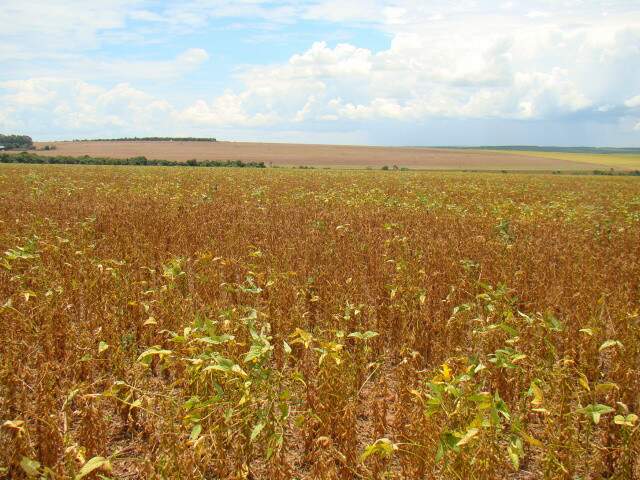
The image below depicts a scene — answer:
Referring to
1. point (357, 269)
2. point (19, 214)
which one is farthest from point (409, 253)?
point (19, 214)

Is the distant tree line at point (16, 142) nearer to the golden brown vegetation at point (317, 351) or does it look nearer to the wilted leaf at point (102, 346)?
the golden brown vegetation at point (317, 351)

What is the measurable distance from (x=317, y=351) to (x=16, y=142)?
3661 inches

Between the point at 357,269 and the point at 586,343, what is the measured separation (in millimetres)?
2941

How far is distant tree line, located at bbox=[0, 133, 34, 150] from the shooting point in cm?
7962

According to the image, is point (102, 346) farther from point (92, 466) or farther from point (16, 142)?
point (16, 142)

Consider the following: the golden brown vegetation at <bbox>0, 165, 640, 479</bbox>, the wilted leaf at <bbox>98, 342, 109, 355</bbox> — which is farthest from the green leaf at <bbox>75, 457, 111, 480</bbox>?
the wilted leaf at <bbox>98, 342, 109, 355</bbox>

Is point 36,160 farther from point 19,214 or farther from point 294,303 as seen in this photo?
point 294,303

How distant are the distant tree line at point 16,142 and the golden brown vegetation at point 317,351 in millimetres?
82451

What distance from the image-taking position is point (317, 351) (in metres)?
4.16

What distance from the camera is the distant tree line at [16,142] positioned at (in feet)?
261

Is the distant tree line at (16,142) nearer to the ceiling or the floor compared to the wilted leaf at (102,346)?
nearer to the ceiling

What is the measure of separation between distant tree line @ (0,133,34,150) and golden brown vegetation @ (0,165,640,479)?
8245 cm

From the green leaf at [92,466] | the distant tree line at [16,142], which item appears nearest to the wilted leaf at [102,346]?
the green leaf at [92,466]

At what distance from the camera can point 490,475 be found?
7.96ft
